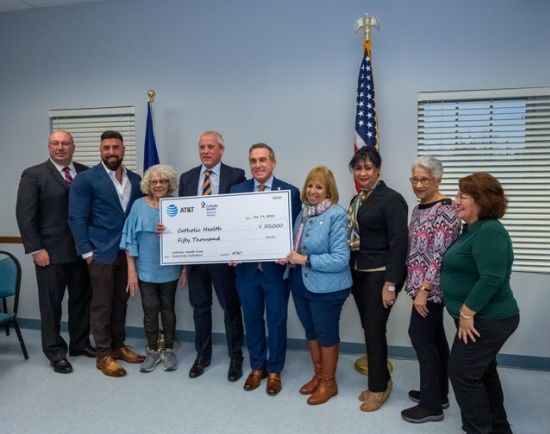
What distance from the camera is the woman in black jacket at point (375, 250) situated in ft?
7.50

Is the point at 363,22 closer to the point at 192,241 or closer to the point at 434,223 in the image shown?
the point at 434,223

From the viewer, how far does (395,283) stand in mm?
2295

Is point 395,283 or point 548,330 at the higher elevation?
point 395,283

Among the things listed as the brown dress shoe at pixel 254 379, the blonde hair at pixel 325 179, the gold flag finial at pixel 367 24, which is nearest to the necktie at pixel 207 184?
the blonde hair at pixel 325 179

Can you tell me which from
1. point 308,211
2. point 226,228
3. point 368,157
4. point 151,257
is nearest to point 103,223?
point 151,257

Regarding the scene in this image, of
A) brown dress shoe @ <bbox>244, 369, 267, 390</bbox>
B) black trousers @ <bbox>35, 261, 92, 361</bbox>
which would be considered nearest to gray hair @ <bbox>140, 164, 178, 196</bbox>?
black trousers @ <bbox>35, 261, 92, 361</bbox>

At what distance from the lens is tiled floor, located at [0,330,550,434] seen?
2.37 m

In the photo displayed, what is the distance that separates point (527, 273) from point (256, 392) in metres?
2.09

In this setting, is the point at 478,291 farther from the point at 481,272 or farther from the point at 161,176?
the point at 161,176

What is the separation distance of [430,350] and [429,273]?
0.44 meters

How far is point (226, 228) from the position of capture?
2695 mm

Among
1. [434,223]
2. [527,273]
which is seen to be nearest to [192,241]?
[434,223]

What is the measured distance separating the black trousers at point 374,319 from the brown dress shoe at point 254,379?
72cm

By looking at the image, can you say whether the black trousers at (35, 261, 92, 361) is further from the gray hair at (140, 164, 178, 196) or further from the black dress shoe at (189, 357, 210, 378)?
the black dress shoe at (189, 357, 210, 378)
